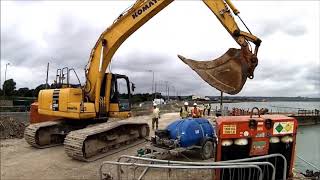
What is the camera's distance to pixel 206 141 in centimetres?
1208

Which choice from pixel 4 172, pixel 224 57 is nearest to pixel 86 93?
pixel 4 172

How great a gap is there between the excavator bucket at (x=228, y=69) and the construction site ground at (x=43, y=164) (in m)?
3.98

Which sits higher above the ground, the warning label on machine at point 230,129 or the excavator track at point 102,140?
the warning label on machine at point 230,129

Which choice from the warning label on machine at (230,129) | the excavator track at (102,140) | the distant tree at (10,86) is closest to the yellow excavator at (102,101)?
the excavator track at (102,140)

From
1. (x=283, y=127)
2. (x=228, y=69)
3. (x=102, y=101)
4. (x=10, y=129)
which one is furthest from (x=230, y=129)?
(x=10, y=129)

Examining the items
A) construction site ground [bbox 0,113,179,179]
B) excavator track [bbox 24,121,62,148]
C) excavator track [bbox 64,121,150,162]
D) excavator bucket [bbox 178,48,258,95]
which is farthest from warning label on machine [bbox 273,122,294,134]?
excavator track [bbox 24,121,62,148]

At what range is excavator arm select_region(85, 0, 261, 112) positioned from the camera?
1129 cm

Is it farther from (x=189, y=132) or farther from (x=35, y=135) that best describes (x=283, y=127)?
(x=35, y=135)

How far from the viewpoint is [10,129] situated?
761 inches

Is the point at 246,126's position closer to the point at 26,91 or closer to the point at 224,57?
the point at 224,57

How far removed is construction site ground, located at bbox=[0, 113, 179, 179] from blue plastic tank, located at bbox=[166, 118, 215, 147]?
2.28 metres

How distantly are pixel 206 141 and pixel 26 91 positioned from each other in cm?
5393

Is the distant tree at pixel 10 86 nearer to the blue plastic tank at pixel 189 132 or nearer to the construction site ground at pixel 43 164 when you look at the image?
the construction site ground at pixel 43 164

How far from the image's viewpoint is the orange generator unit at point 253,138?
7418 mm
